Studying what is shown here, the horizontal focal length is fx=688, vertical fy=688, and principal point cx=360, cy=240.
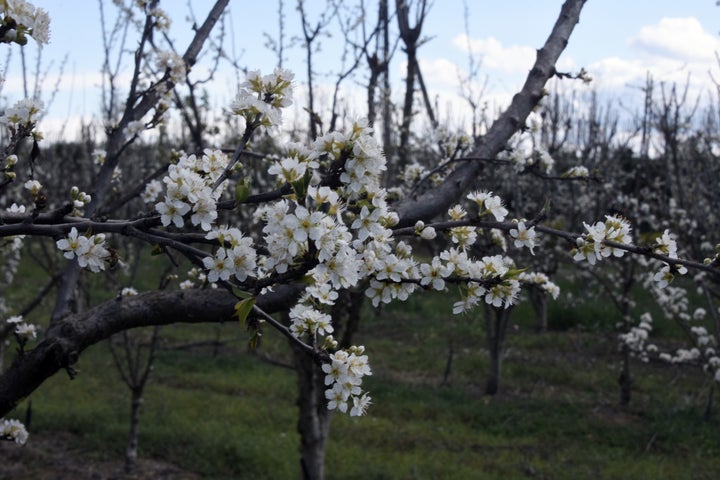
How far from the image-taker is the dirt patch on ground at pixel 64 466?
19.0 feet

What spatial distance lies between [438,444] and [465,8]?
6.39 metres

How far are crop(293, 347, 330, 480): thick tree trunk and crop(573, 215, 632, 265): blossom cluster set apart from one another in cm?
291

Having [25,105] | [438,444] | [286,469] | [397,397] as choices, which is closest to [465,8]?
[397,397]

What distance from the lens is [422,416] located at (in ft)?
25.1

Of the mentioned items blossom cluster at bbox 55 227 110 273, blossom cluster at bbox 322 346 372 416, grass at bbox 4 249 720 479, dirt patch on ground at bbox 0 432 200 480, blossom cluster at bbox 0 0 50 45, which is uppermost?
blossom cluster at bbox 0 0 50 45

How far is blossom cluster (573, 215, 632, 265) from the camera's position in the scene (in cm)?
171

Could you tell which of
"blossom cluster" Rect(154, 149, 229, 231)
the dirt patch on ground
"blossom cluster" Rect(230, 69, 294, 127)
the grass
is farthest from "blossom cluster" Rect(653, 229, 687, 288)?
the dirt patch on ground

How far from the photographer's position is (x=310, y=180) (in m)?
1.37

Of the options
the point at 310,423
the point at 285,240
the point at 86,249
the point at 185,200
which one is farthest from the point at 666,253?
the point at 310,423

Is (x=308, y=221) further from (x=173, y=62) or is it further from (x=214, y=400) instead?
(x=214, y=400)

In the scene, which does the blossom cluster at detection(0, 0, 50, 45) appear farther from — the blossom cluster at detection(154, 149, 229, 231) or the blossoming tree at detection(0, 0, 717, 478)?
the blossom cluster at detection(154, 149, 229, 231)

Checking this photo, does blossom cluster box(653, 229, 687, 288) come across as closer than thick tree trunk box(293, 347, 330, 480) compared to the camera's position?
Yes

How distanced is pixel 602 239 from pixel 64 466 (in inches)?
223

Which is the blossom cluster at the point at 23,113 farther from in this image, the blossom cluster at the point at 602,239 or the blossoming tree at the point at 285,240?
the blossom cluster at the point at 602,239
